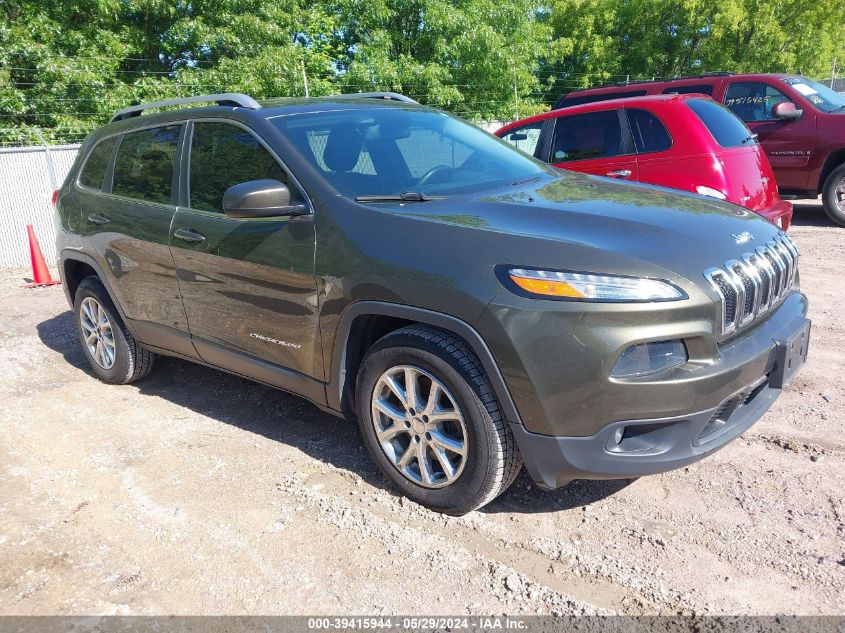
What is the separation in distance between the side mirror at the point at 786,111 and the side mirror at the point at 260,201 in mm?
7808

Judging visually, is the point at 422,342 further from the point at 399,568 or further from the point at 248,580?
the point at 248,580

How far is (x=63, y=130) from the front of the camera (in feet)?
45.8

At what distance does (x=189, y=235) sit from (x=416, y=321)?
159cm

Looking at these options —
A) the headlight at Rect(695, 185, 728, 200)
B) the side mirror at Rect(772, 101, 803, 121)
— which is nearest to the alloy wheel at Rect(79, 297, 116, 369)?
the headlight at Rect(695, 185, 728, 200)

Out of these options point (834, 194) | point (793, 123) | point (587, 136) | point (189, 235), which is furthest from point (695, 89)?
point (189, 235)

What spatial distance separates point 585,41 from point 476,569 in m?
29.9

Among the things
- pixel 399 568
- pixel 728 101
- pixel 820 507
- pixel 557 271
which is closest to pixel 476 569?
pixel 399 568

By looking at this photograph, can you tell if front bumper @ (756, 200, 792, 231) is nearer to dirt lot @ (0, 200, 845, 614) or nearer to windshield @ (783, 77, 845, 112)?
dirt lot @ (0, 200, 845, 614)

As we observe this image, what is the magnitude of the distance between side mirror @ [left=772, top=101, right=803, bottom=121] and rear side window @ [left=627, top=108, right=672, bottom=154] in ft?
10.7

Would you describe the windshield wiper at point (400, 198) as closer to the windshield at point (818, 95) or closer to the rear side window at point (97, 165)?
the rear side window at point (97, 165)

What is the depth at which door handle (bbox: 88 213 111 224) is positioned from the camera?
14.7 ft

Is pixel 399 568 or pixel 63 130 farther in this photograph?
pixel 63 130

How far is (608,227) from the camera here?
2756 mm

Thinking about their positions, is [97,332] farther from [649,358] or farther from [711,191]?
[711,191]
